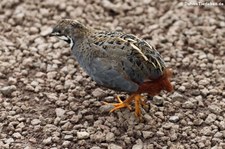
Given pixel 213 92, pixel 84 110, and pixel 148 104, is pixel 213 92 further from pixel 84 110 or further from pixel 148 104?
pixel 84 110

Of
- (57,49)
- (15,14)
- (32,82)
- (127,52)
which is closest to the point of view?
(127,52)

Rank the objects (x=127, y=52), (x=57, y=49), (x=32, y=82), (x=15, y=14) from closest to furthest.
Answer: (x=127, y=52), (x=32, y=82), (x=57, y=49), (x=15, y=14)

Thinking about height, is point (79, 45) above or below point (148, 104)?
above

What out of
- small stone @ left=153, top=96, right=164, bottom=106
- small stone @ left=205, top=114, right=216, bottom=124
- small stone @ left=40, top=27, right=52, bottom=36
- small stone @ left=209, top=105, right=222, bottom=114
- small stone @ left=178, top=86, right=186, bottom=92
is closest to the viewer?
small stone @ left=205, top=114, right=216, bottom=124

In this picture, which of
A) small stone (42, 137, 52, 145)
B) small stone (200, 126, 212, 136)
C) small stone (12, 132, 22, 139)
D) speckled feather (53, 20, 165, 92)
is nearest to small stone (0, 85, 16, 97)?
small stone (12, 132, 22, 139)

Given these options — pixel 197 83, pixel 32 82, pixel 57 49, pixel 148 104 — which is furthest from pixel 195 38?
pixel 32 82

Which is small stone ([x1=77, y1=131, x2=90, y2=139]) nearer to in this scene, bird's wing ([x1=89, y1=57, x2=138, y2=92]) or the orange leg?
the orange leg

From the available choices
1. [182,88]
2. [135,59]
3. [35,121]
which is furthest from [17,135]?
[182,88]
